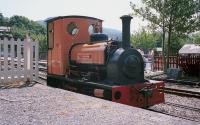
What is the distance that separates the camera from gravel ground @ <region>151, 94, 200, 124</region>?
29.0ft

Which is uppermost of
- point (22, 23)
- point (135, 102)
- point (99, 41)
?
point (22, 23)

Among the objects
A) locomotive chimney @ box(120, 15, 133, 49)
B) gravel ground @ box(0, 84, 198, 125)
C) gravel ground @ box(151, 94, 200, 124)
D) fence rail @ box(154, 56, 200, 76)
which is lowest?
gravel ground @ box(151, 94, 200, 124)

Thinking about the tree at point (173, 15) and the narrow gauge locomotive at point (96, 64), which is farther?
the tree at point (173, 15)

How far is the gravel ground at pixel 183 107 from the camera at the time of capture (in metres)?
8.84

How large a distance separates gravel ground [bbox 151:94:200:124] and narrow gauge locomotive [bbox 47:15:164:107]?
392 mm

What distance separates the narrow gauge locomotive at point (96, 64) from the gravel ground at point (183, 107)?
392mm

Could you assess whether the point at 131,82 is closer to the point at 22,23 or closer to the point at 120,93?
the point at 120,93

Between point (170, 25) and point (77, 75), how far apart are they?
39.0 feet

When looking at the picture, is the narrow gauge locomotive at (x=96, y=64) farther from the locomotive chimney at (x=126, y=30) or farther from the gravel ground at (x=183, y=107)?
the gravel ground at (x=183, y=107)

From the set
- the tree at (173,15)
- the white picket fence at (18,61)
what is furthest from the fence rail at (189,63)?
the white picket fence at (18,61)

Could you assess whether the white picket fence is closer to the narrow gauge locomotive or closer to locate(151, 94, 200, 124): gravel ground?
the narrow gauge locomotive

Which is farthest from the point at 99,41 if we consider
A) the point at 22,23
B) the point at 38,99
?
the point at 22,23

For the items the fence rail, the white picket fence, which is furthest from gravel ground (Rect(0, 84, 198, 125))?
the fence rail

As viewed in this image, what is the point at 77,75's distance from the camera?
11062 millimetres
